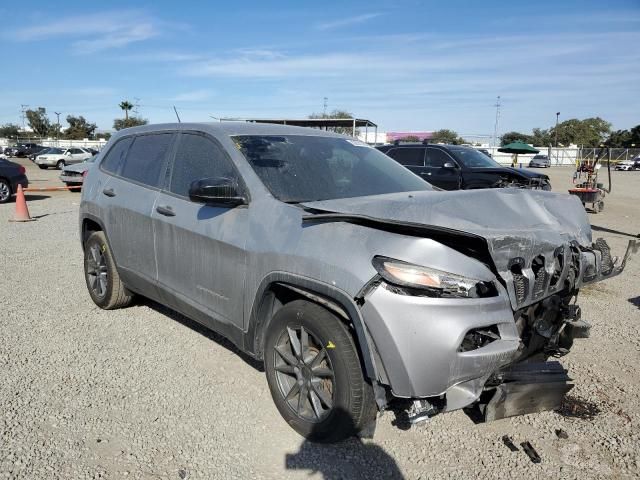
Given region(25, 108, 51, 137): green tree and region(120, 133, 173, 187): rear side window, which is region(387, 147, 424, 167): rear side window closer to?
region(120, 133, 173, 187): rear side window

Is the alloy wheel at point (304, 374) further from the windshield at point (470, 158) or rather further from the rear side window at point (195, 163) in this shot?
the windshield at point (470, 158)

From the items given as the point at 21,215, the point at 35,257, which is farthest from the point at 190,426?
the point at 21,215

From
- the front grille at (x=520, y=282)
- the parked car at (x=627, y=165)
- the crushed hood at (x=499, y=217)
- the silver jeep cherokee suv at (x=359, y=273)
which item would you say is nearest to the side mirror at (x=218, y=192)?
the silver jeep cherokee suv at (x=359, y=273)

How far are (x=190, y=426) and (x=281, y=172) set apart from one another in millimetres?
1709

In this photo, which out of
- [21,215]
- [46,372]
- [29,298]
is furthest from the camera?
[21,215]

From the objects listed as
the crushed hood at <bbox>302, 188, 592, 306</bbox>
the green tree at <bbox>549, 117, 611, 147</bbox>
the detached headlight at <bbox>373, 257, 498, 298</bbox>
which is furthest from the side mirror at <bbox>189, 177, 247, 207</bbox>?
the green tree at <bbox>549, 117, 611, 147</bbox>

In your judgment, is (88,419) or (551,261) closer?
(551,261)

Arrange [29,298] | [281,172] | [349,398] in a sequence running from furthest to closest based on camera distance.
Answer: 1. [29,298]
2. [281,172]
3. [349,398]

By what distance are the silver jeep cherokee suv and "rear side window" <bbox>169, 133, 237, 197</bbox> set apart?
1 cm

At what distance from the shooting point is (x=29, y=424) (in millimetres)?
Answer: 3031

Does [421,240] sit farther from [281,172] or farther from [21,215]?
[21,215]

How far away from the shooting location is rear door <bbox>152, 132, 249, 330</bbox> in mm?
3227

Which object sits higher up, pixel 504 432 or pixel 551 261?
pixel 551 261

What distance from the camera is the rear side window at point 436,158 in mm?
12406
